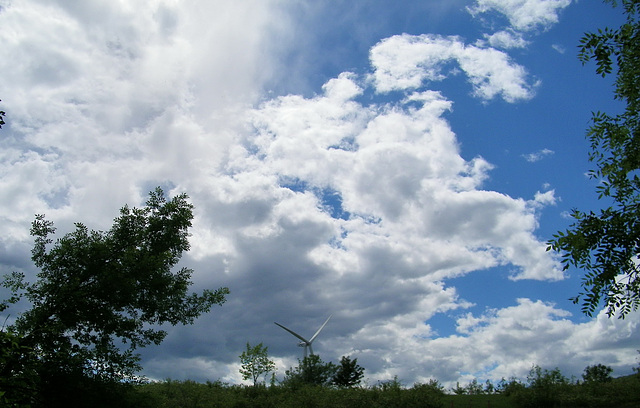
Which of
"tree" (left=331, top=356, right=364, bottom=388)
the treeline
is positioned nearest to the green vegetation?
the treeline

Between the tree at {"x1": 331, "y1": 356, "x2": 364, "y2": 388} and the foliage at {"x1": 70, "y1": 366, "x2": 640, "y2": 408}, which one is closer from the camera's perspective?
the foliage at {"x1": 70, "y1": 366, "x2": 640, "y2": 408}

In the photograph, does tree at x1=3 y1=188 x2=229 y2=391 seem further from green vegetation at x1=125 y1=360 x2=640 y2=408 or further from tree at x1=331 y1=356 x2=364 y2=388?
tree at x1=331 y1=356 x2=364 y2=388

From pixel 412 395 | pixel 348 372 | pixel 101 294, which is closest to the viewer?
pixel 101 294

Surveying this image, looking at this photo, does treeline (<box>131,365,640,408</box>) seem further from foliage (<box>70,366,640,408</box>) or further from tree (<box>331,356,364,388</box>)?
tree (<box>331,356,364,388</box>)

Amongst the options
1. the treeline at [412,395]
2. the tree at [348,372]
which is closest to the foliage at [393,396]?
the treeline at [412,395]

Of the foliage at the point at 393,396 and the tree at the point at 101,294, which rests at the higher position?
the tree at the point at 101,294

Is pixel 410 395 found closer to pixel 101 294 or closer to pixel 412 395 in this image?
pixel 412 395

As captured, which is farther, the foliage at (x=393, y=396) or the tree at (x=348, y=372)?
the tree at (x=348, y=372)

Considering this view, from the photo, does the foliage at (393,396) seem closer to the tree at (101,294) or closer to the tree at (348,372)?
the tree at (101,294)

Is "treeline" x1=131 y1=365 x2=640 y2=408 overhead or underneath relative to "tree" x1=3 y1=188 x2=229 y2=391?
underneath

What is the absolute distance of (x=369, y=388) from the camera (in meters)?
31.3

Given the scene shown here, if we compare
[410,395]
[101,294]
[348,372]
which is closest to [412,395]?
[410,395]

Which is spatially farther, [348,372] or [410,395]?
[348,372]

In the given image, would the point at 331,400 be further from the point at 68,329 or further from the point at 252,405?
the point at 68,329
